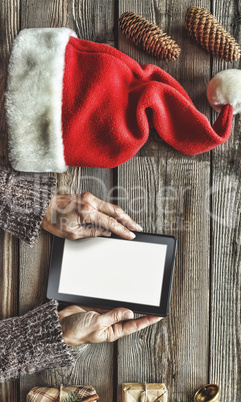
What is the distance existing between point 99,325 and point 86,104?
1.42ft

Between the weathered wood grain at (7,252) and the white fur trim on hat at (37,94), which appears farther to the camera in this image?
the weathered wood grain at (7,252)

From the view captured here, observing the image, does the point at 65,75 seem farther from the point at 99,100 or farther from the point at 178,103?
the point at 178,103

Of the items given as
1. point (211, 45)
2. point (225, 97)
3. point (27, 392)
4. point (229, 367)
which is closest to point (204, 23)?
point (211, 45)

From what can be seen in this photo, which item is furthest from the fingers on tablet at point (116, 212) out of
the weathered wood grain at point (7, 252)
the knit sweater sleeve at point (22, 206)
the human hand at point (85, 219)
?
the weathered wood grain at point (7, 252)

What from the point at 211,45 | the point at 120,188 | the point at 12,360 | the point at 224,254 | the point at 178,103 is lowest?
the point at 12,360

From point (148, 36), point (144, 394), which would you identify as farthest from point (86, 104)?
point (144, 394)

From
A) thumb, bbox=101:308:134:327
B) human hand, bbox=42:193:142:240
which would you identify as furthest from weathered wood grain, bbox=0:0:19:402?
thumb, bbox=101:308:134:327

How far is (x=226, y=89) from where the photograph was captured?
0.72m

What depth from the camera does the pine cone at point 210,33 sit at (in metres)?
Result: 0.75

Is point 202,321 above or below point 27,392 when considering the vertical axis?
above

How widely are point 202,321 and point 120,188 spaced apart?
34 cm

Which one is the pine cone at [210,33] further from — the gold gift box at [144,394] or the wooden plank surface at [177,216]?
the gold gift box at [144,394]

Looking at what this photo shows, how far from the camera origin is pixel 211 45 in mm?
764

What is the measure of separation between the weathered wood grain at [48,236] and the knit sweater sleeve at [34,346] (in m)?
0.05
